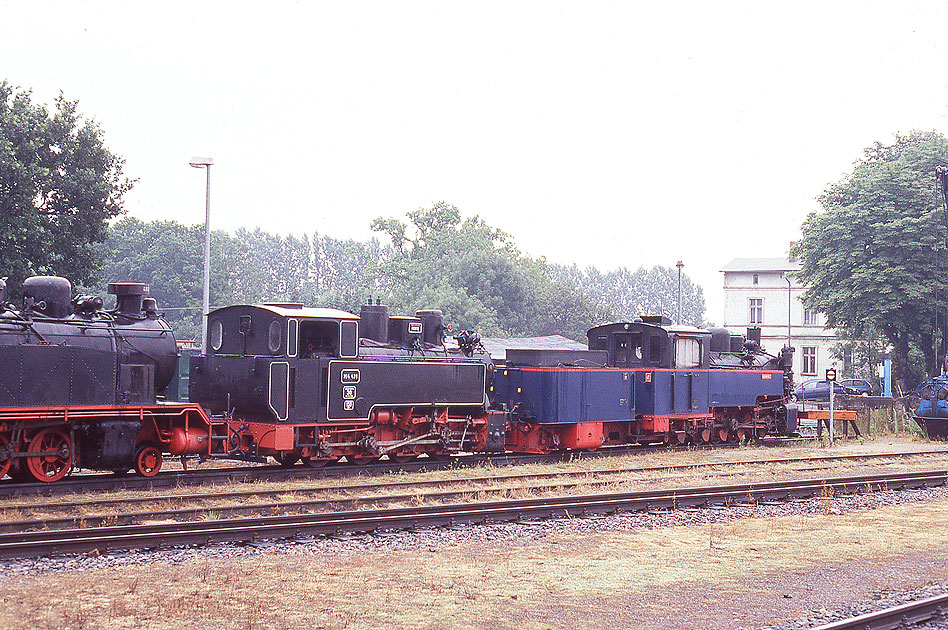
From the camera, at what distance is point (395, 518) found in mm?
11898

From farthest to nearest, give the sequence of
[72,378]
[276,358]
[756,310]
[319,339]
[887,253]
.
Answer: [756,310] < [887,253] < [319,339] < [276,358] < [72,378]

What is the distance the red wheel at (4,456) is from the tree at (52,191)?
12.4m

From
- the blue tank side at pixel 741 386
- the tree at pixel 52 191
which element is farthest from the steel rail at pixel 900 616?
the tree at pixel 52 191

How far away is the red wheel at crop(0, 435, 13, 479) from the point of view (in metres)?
14.0

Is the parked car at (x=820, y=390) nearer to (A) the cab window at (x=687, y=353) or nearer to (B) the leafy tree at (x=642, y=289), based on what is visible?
(A) the cab window at (x=687, y=353)

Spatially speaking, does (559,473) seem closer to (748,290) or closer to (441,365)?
(441,365)

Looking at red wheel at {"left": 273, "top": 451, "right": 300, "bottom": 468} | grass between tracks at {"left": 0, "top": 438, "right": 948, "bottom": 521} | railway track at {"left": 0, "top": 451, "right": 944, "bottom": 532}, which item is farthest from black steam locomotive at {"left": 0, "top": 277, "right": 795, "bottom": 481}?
railway track at {"left": 0, "top": 451, "right": 944, "bottom": 532}

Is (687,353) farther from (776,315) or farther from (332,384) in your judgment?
(776,315)

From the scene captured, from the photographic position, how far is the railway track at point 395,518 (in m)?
10.3

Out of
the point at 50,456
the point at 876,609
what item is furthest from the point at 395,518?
the point at 50,456

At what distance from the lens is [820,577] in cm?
991

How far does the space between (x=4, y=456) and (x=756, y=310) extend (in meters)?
65.6

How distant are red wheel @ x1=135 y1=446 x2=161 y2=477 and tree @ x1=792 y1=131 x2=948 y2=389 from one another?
3136 cm

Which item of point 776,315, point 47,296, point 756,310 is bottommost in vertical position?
point 47,296
